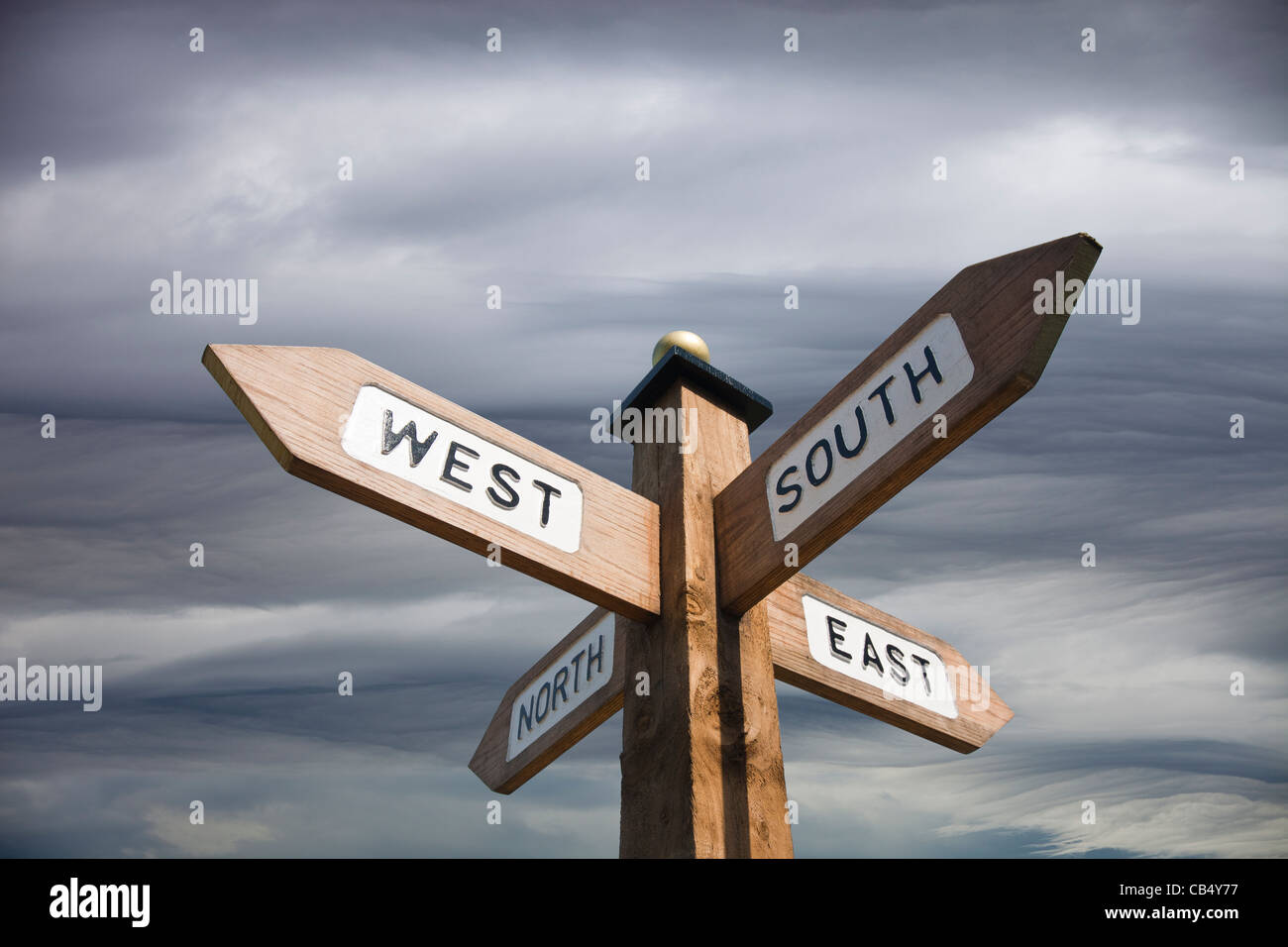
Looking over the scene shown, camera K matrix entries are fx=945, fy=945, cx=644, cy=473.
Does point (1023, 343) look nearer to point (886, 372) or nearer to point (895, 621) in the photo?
point (886, 372)

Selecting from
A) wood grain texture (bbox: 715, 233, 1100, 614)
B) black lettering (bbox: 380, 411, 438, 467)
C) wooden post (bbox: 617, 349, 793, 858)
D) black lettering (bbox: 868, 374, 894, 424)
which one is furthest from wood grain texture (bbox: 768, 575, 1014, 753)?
black lettering (bbox: 380, 411, 438, 467)

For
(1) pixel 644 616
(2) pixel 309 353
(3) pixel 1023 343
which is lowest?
(1) pixel 644 616

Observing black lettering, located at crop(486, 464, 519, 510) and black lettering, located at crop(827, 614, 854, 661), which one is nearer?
black lettering, located at crop(486, 464, 519, 510)

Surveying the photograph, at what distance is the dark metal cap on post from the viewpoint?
84.5 inches

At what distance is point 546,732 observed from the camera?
230cm

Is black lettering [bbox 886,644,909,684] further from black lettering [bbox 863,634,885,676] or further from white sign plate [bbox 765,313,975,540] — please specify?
white sign plate [bbox 765,313,975,540]

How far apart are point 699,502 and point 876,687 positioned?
0.61m

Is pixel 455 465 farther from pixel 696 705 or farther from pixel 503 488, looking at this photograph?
pixel 696 705
